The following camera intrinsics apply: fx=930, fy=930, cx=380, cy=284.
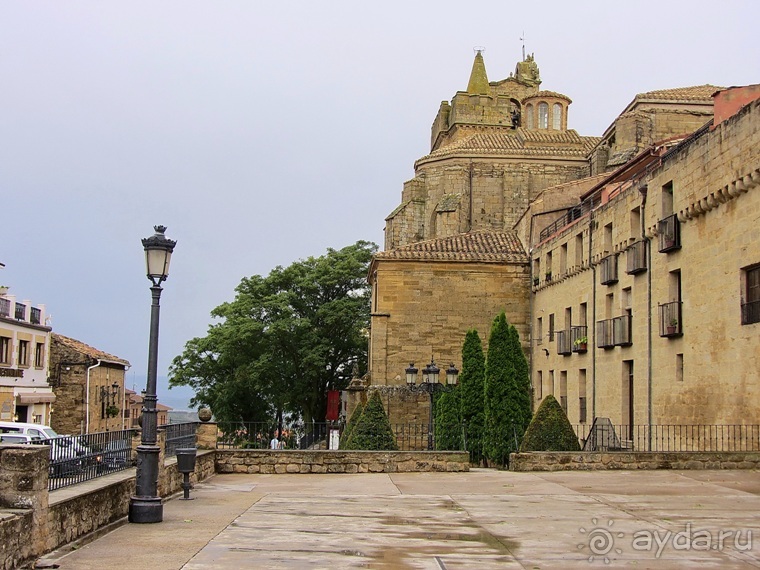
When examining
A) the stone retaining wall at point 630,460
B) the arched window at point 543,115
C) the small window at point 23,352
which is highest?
the arched window at point 543,115

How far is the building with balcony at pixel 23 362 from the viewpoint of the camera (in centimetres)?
4144

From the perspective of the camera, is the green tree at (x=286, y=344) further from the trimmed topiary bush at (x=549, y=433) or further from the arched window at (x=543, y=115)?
the trimmed topiary bush at (x=549, y=433)

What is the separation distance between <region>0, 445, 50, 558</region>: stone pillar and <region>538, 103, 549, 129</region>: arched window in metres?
58.6

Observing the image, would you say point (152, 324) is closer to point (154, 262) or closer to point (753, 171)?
point (154, 262)

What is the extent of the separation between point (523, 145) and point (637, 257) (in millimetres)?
29883

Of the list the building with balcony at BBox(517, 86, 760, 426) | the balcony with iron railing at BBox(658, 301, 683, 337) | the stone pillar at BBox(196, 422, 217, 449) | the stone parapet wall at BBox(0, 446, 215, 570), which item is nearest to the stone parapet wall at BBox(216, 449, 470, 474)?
the stone pillar at BBox(196, 422, 217, 449)

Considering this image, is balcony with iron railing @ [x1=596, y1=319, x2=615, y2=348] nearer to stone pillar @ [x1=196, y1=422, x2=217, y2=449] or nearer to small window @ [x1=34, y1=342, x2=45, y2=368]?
stone pillar @ [x1=196, y1=422, x2=217, y2=449]

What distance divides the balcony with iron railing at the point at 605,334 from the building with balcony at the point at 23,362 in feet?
86.0

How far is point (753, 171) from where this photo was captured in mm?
19359

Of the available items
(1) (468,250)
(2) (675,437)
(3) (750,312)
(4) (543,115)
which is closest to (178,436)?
(3) (750,312)

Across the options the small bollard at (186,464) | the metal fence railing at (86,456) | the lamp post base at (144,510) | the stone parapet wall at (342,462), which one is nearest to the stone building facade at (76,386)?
the stone parapet wall at (342,462)

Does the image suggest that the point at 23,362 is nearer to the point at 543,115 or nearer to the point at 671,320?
the point at 671,320

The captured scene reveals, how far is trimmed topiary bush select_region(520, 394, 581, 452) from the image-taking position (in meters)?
21.6

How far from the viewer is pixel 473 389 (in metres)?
30.2
